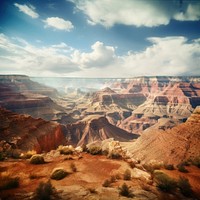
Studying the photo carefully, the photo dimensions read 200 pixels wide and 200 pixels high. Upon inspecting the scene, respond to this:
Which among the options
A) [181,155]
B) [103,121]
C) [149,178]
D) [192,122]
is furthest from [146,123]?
[149,178]

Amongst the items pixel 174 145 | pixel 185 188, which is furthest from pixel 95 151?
pixel 174 145

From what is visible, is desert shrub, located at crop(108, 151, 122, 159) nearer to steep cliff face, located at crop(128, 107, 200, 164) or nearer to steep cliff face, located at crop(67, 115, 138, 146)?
steep cliff face, located at crop(128, 107, 200, 164)

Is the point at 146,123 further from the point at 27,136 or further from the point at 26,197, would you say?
the point at 26,197

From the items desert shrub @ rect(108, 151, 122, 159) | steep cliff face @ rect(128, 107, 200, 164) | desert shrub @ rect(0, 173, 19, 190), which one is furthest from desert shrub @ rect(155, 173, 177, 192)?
steep cliff face @ rect(128, 107, 200, 164)

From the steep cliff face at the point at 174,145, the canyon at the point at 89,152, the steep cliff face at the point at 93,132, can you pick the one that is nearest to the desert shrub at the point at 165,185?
the canyon at the point at 89,152

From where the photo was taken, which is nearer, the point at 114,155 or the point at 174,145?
the point at 114,155

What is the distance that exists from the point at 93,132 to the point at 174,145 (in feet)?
173

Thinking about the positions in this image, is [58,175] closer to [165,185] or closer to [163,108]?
[165,185]

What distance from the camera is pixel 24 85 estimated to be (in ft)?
569

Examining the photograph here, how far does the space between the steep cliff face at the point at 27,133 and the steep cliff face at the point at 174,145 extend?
20215mm

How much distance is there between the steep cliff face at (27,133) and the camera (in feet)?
86.0

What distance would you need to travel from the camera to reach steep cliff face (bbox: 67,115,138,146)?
83125mm

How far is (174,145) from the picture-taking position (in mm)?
37969

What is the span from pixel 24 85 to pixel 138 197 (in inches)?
7220
